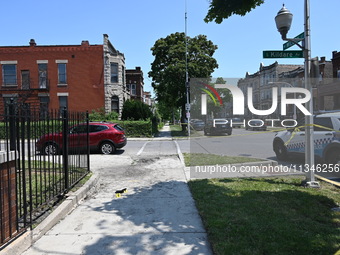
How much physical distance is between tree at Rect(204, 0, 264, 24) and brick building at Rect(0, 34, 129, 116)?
23.3m

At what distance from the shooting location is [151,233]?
3.99 metres

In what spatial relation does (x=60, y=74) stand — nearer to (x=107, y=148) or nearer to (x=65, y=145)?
(x=107, y=148)

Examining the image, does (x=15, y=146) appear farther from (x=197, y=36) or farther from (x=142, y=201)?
(x=197, y=36)

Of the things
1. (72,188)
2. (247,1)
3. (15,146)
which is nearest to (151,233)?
(15,146)

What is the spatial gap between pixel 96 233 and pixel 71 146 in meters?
3.37

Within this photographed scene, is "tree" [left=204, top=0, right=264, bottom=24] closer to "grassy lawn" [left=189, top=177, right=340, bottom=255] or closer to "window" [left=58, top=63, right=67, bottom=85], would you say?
"grassy lawn" [left=189, top=177, right=340, bottom=255]

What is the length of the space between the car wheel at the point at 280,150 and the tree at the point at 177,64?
17.5 m

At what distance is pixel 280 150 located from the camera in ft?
34.8

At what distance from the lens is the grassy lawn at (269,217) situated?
3.38 m

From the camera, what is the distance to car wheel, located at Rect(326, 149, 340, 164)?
25.4ft

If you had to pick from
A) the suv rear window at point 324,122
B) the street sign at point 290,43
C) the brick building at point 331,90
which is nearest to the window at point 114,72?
the suv rear window at point 324,122

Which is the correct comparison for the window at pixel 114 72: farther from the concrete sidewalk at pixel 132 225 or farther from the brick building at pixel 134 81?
the concrete sidewalk at pixel 132 225

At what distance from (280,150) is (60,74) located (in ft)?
79.7

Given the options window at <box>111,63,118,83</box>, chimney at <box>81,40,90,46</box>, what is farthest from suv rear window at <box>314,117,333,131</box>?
chimney at <box>81,40,90,46</box>
